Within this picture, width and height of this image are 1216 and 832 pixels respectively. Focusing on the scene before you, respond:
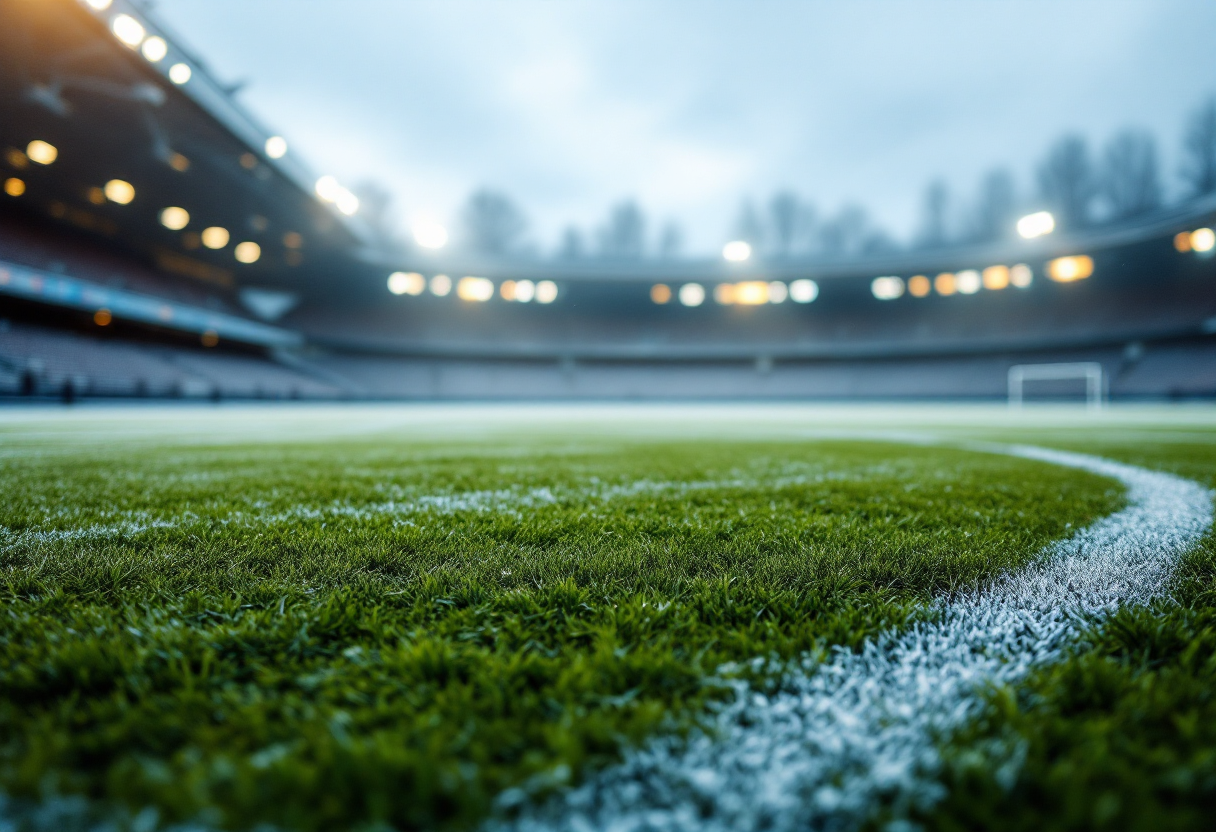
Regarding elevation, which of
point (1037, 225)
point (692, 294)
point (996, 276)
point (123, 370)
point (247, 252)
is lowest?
point (123, 370)

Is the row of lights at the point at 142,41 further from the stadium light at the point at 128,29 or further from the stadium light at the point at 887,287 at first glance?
the stadium light at the point at 887,287

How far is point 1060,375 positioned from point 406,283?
36869 mm

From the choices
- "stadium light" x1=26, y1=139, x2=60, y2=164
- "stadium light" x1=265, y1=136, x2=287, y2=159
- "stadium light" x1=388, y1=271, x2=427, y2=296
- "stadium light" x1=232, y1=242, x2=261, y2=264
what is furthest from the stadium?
"stadium light" x1=388, y1=271, x2=427, y2=296

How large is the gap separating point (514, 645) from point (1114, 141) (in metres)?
42.9

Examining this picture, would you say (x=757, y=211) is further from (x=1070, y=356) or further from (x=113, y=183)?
(x=113, y=183)

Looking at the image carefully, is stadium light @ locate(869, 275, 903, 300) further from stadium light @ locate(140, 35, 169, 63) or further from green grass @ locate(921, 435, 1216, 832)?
green grass @ locate(921, 435, 1216, 832)

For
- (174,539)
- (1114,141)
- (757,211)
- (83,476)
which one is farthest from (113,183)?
(1114,141)

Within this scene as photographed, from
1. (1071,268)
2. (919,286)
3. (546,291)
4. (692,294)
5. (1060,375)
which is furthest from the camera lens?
(692,294)

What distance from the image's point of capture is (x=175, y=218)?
22.1m

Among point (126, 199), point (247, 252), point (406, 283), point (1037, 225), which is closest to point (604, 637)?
point (126, 199)

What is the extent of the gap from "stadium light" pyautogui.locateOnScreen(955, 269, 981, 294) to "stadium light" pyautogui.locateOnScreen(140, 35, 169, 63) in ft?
114

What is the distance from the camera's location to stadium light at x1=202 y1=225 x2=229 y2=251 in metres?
23.5

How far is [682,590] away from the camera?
1.26 m

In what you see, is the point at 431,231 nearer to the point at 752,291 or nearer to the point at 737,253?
the point at 737,253
